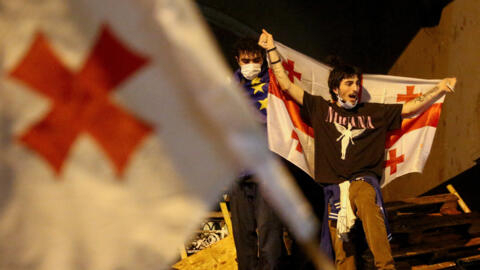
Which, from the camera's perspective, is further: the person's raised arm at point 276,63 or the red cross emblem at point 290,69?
the red cross emblem at point 290,69

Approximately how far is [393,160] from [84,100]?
4.29 m

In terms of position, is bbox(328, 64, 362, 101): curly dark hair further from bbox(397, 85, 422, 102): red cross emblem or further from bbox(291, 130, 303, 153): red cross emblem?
bbox(397, 85, 422, 102): red cross emblem

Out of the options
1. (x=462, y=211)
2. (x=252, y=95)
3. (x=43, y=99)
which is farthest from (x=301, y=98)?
(x=43, y=99)

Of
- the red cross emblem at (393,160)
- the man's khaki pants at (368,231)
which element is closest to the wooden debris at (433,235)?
the red cross emblem at (393,160)

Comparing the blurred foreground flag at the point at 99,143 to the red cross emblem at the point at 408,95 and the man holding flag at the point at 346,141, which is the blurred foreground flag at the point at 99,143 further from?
the red cross emblem at the point at 408,95

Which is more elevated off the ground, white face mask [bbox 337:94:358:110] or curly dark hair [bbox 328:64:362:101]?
curly dark hair [bbox 328:64:362:101]

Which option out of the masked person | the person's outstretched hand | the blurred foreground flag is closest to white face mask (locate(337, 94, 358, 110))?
the masked person

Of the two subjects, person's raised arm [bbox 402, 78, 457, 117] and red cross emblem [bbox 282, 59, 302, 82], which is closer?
red cross emblem [bbox 282, 59, 302, 82]

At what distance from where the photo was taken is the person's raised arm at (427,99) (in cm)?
613

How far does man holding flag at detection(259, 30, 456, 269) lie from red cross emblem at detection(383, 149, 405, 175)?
0.30 meters

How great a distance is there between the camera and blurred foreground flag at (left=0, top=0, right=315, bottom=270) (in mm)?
2281

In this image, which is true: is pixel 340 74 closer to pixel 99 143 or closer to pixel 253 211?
pixel 253 211

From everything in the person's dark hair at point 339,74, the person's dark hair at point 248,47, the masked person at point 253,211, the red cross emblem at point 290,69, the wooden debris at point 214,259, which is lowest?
the wooden debris at point 214,259

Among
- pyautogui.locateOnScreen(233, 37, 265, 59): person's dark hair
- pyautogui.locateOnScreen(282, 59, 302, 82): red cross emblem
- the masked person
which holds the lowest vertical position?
the masked person
